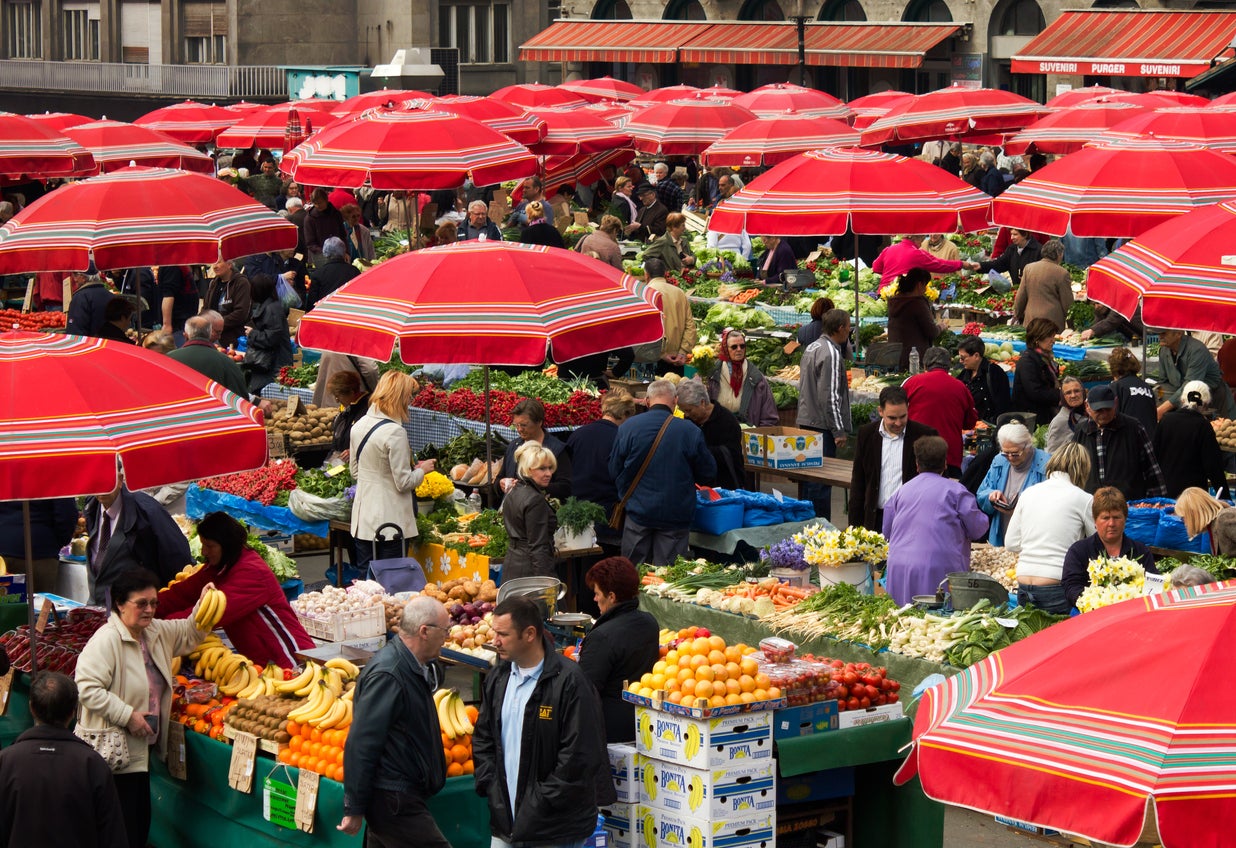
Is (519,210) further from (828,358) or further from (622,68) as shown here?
(622,68)

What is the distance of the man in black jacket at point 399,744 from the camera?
7.13 metres

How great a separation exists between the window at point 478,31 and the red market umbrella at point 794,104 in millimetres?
36988

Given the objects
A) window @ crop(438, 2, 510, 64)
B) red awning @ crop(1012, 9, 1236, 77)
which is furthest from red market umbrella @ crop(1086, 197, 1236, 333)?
window @ crop(438, 2, 510, 64)

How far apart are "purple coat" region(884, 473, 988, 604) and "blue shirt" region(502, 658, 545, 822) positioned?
367 cm

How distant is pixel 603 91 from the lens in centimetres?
3484

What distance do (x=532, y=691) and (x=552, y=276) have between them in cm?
460

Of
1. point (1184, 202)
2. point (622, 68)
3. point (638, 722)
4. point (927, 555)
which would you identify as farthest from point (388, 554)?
point (622, 68)

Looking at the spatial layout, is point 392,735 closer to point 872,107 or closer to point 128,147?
point 128,147

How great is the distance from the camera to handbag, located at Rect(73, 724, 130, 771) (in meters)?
8.09

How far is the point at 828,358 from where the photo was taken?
14133 mm

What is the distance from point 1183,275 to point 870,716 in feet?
12.3

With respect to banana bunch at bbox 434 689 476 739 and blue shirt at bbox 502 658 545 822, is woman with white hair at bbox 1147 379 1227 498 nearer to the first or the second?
banana bunch at bbox 434 689 476 739

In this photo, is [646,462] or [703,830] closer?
[703,830]

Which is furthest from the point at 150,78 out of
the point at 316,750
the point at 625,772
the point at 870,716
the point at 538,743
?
the point at 538,743
